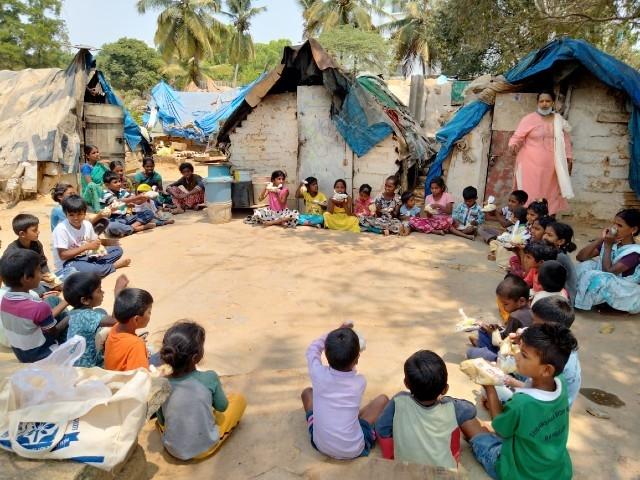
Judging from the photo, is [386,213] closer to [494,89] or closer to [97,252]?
[494,89]

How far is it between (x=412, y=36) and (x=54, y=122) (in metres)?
24.4

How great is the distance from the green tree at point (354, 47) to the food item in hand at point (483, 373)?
73.2ft

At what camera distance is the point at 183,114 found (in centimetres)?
1989

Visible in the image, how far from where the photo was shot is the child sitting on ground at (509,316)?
3121 millimetres

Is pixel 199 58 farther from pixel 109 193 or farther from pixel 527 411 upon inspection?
pixel 527 411

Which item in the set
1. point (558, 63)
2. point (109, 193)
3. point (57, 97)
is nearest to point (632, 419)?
point (558, 63)

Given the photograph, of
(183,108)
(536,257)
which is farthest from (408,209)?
(183,108)

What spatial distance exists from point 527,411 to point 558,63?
639cm

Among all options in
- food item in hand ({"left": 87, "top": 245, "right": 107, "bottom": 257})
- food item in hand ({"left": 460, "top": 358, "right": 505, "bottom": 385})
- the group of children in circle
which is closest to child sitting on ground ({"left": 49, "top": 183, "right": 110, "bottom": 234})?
food item in hand ({"left": 87, "top": 245, "right": 107, "bottom": 257})

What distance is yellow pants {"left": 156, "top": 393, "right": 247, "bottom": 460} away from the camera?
97.5 inches

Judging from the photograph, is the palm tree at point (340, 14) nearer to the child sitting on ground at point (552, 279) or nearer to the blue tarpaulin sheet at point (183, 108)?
the blue tarpaulin sheet at point (183, 108)

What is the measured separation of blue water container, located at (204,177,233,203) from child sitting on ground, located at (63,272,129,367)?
15.7 feet

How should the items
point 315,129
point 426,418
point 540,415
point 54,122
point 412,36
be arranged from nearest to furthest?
point 540,415 → point 426,418 → point 315,129 → point 54,122 → point 412,36

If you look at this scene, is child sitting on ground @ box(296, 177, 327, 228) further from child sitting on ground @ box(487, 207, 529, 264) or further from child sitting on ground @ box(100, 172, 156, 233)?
child sitting on ground @ box(487, 207, 529, 264)
